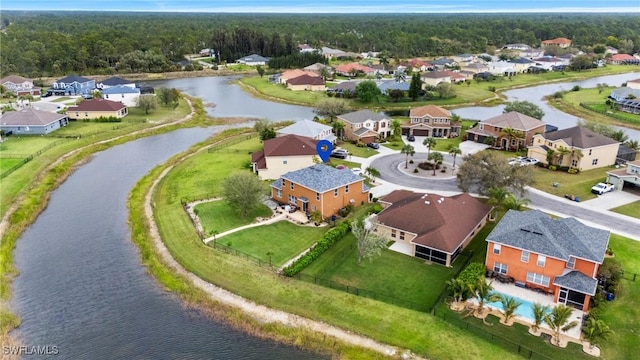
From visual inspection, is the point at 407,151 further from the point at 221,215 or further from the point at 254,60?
the point at 254,60

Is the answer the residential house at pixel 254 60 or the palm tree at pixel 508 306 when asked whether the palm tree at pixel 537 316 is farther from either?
the residential house at pixel 254 60

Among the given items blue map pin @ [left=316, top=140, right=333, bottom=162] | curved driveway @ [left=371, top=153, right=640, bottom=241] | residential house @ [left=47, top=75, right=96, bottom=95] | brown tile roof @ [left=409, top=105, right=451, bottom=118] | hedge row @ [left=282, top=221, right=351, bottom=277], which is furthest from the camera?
residential house @ [left=47, top=75, right=96, bottom=95]

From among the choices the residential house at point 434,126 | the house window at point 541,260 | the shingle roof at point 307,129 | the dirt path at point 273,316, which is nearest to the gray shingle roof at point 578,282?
the house window at point 541,260

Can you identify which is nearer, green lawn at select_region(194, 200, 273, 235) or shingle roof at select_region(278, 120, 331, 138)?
green lawn at select_region(194, 200, 273, 235)

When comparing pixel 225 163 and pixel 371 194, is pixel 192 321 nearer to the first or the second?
pixel 371 194

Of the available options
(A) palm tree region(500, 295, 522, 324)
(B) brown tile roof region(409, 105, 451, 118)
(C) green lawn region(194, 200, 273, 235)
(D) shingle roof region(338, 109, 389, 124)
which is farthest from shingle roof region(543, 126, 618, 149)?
(C) green lawn region(194, 200, 273, 235)

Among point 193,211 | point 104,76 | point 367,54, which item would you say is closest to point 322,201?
point 193,211

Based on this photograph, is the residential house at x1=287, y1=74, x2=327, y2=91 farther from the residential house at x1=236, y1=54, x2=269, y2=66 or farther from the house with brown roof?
the house with brown roof
